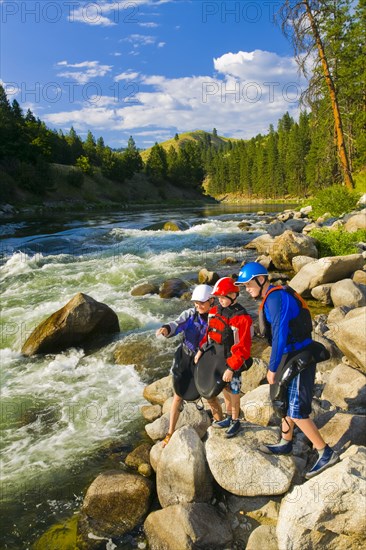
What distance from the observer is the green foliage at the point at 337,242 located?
1470 cm

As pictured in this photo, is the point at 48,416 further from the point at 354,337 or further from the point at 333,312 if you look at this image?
the point at 333,312

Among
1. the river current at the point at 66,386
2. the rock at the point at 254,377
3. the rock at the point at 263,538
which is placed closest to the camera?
the rock at the point at 263,538

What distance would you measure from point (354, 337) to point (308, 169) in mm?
93204

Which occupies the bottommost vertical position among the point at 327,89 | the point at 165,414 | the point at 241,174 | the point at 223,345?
the point at 165,414

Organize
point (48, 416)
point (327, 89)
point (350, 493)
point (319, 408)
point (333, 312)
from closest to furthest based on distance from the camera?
point (350, 493), point (319, 408), point (48, 416), point (333, 312), point (327, 89)

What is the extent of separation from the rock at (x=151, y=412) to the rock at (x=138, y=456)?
2.94ft

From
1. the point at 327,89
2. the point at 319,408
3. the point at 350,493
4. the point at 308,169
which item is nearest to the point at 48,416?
the point at 319,408

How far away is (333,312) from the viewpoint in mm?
9109

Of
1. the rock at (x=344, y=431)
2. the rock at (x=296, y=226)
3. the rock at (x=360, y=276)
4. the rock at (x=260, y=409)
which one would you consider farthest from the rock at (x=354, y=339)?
the rock at (x=296, y=226)

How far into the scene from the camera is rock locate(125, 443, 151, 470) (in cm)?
534

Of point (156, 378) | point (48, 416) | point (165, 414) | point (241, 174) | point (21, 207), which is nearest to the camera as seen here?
point (165, 414)

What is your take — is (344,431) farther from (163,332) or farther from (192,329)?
(163,332)

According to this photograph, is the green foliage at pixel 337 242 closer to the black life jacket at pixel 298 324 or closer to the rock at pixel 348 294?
the rock at pixel 348 294

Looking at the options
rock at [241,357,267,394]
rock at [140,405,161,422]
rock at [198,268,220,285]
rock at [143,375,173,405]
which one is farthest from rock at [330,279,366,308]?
rock at [140,405,161,422]
